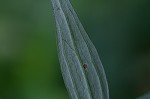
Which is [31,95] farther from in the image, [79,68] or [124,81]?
[79,68]

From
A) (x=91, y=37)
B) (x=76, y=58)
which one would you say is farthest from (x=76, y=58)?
(x=91, y=37)

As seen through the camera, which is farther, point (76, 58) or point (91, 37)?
point (91, 37)

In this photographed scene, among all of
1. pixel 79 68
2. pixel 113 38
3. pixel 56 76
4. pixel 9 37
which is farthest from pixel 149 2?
pixel 79 68

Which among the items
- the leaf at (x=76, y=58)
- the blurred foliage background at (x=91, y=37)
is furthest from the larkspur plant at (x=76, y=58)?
the blurred foliage background at (x=91, y=37)

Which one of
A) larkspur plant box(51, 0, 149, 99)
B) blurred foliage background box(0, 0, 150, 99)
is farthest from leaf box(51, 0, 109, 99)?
blurred foliage background box(0, 0, 150, 99)

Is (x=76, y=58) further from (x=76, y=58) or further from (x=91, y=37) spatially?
(x=91, y=37)

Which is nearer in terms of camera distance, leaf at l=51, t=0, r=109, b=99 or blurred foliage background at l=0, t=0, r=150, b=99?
leaf at l=51, t=0, r=109, b=99

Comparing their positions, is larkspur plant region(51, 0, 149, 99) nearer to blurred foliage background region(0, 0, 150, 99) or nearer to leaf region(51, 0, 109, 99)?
leaf region(51, 0, 109, 99)
